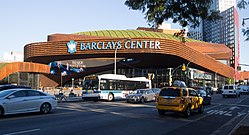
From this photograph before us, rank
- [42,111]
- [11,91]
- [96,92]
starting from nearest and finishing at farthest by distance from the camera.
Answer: [11,91]
[42,111]
[96,92]

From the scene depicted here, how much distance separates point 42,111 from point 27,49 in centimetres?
5665

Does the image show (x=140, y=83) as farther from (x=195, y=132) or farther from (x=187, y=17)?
(x=187, y=17)

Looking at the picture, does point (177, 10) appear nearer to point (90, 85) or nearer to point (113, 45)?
point (90, 85)

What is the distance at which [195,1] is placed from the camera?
8.76 metres

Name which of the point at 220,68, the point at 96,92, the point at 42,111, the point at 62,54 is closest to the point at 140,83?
the point at 96,92

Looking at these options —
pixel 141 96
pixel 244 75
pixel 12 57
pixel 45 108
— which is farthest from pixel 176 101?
pixel 244 75

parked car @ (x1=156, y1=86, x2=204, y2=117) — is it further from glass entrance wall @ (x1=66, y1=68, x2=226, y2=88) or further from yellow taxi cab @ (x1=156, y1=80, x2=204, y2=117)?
glass entrance wall @ (x1=66, y1=68, x2=226, y2=88)

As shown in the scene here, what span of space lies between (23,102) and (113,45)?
48.7 meters

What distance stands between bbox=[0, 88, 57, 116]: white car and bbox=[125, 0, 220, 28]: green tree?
30.8ft

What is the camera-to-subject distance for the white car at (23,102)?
51.2ft

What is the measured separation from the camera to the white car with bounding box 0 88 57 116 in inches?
615

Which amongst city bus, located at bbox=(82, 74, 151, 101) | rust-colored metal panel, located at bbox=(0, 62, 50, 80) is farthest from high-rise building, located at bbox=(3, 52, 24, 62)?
city bus, located at bbox=(82, 74, 151, 101)

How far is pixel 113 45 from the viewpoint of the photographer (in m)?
64.4

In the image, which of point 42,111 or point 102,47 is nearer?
point 42,111
